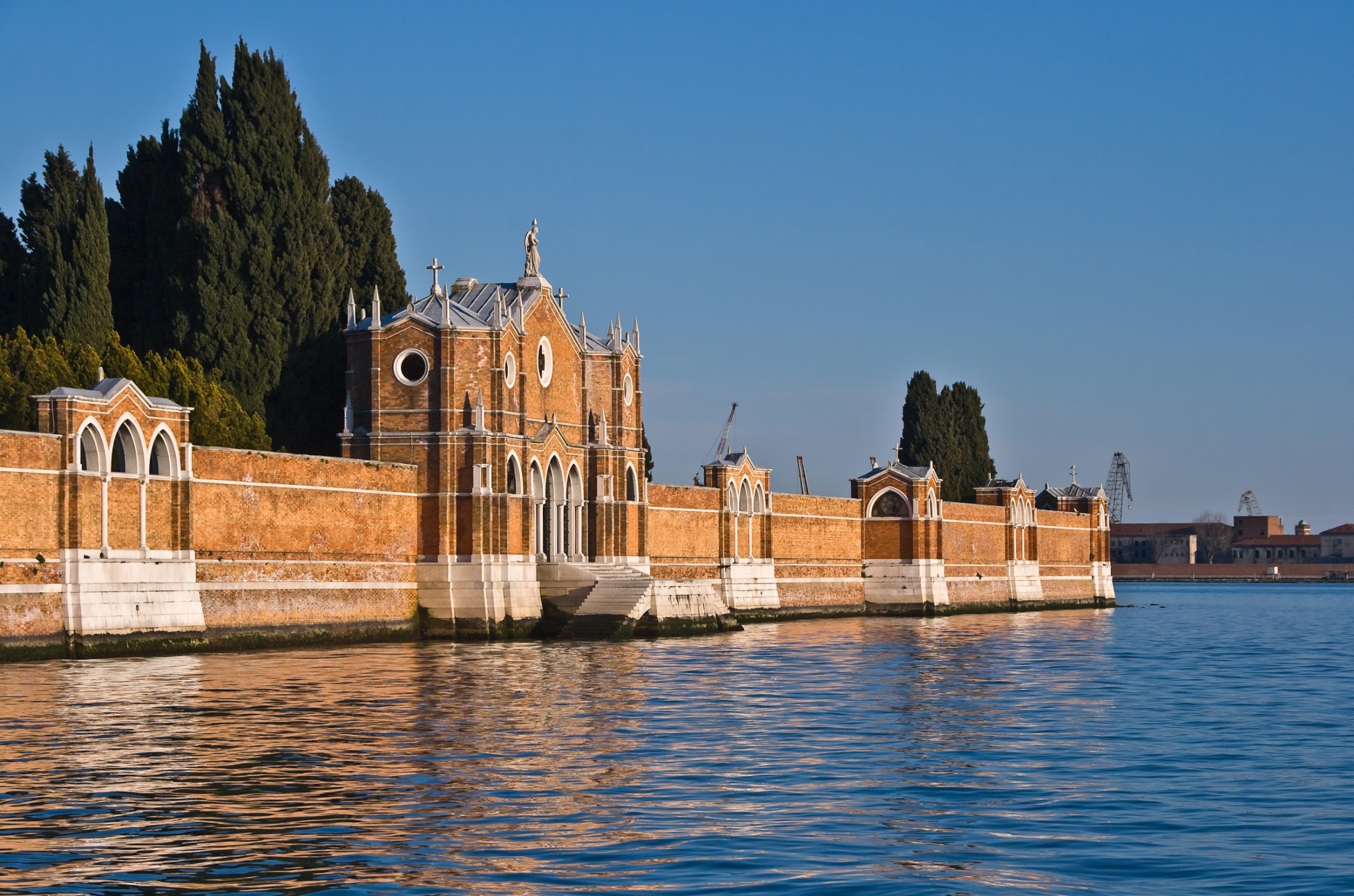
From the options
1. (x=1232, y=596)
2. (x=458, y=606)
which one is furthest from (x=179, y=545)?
(x=1232, y=596)

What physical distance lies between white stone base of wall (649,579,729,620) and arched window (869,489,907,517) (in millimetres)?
18032

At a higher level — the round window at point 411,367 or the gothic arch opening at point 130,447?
the round window at point 411,367

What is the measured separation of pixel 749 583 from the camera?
175 feet

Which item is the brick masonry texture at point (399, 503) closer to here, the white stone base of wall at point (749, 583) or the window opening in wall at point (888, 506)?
the white stone base of wall at point (749, 583)

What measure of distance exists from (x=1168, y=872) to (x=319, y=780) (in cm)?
766

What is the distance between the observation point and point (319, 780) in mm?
16250

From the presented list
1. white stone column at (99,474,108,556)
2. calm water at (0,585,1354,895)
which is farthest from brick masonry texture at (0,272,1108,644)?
calm water at (0,585,1354,895)

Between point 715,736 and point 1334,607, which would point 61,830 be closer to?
point 715,736

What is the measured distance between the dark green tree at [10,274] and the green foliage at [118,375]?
4.48m

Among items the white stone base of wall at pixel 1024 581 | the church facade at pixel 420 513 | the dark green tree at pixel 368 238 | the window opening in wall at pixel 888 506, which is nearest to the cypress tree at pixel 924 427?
the white stone base of wall at pixel 1024 581

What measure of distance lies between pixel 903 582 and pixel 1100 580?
23729mm

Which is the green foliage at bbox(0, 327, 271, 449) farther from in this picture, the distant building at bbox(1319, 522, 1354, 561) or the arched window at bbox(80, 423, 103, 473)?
the distant building at bbox(1319, 522, 1354, 561)

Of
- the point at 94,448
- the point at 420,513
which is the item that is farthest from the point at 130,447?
the point at 420,513

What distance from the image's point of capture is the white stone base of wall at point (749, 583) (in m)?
52.4
